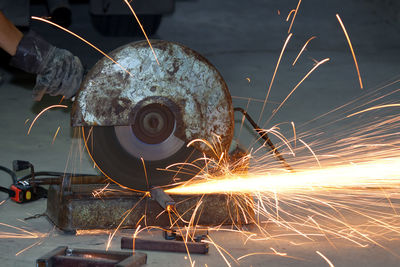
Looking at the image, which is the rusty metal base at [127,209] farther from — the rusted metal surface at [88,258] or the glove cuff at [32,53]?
the glove cuff at [32,53]

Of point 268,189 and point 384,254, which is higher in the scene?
point 268,189

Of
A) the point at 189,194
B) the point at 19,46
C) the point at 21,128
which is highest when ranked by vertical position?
the point at 19,46

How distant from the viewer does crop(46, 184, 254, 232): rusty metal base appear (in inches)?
114

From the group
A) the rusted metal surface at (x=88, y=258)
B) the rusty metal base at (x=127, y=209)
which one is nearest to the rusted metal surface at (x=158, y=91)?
the rusty metal base at (x=127, y=209)

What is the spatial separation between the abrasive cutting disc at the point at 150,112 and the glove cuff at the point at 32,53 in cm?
38

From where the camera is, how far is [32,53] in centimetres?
320

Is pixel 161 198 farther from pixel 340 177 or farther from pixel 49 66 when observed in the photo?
pixel 340 177

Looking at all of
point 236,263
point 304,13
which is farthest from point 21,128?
point 304,13

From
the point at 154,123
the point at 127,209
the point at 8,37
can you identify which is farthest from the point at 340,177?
the point at 8,37

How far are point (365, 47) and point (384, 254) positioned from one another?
5107mm

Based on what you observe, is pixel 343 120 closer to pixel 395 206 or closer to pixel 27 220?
pixel 395 206

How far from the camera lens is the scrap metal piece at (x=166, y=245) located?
2672 millimetres

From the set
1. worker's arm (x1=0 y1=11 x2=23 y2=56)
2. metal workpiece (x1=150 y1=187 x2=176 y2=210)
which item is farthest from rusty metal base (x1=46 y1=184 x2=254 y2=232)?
worker's arm (x1=0 y1=11 x2=23 y2=56)

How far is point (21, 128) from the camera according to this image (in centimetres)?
464
